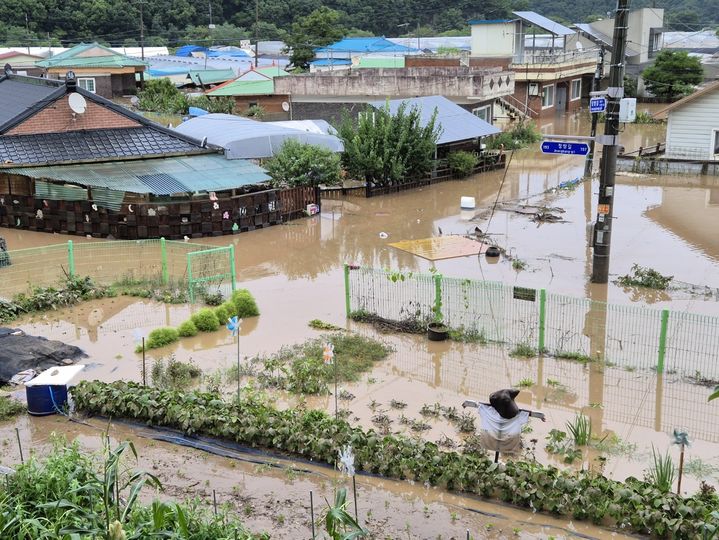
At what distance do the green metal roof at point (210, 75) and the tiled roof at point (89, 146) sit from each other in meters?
34.7

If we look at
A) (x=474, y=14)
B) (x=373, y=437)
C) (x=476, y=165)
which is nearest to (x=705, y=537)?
(x=373, y=437)

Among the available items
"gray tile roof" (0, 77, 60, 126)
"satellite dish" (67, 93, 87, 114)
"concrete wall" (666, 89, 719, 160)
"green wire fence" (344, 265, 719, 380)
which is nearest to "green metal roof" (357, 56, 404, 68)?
"concrete wall" (666, 89, 719, 160)

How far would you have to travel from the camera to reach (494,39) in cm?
5538

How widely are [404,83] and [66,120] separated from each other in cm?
1841

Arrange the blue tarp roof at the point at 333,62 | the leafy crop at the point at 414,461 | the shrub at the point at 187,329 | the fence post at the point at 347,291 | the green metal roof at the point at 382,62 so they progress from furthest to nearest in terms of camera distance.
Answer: the blue tarp roof at the point at 333,62, the green metal roof at the point at 382,62, the fence post at the point at 347,291, the shrub at the point at 187,329, the leafy crop at the point at 414,461

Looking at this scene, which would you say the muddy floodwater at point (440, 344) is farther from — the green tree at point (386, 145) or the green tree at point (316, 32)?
the green tree at point (316, 32)

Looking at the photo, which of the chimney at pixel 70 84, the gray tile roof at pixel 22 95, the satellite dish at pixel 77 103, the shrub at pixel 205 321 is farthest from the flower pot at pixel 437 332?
the gray tile roof at pixel 22 95

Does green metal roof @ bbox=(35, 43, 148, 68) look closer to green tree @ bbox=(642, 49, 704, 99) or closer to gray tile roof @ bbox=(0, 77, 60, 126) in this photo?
gray tile roof @ bbox=(0, 77, 60, 126)

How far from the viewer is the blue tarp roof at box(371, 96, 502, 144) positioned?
3288 cm

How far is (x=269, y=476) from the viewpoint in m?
11.0

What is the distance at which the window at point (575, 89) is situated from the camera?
190 feet

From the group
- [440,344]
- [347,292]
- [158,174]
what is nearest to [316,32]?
[158,174]

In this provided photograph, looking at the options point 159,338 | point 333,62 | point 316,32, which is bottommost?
point 159,338

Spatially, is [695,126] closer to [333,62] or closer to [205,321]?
[205,321]
